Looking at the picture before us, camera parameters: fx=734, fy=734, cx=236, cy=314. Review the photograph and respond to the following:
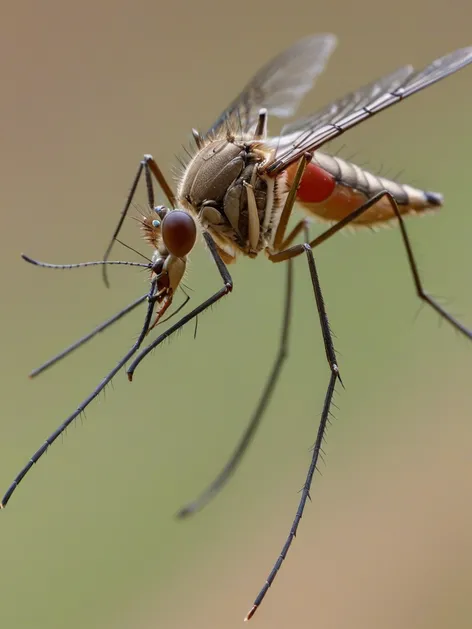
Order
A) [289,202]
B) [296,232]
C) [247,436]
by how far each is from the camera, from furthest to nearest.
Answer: [247,436] < [296,232] < [289,202]

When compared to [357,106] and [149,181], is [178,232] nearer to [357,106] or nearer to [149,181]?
[149,181]

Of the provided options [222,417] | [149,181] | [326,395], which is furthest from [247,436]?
[149,181]

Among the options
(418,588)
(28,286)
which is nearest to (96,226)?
(28,286)

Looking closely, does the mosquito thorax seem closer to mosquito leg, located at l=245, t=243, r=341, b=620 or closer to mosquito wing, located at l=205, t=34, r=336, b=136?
mosquito leg, located at l=245, t=243, r=341, b=620

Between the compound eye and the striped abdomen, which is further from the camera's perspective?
the striped abdomen

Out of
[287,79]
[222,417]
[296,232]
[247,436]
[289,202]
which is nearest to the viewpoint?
[289,202]

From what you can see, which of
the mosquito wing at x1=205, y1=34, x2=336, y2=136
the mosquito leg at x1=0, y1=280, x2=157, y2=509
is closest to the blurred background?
the mosquito leg at x1=0, y1=280, x2=157, y2=509

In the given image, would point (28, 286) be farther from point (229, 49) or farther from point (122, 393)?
point (229, 49)
